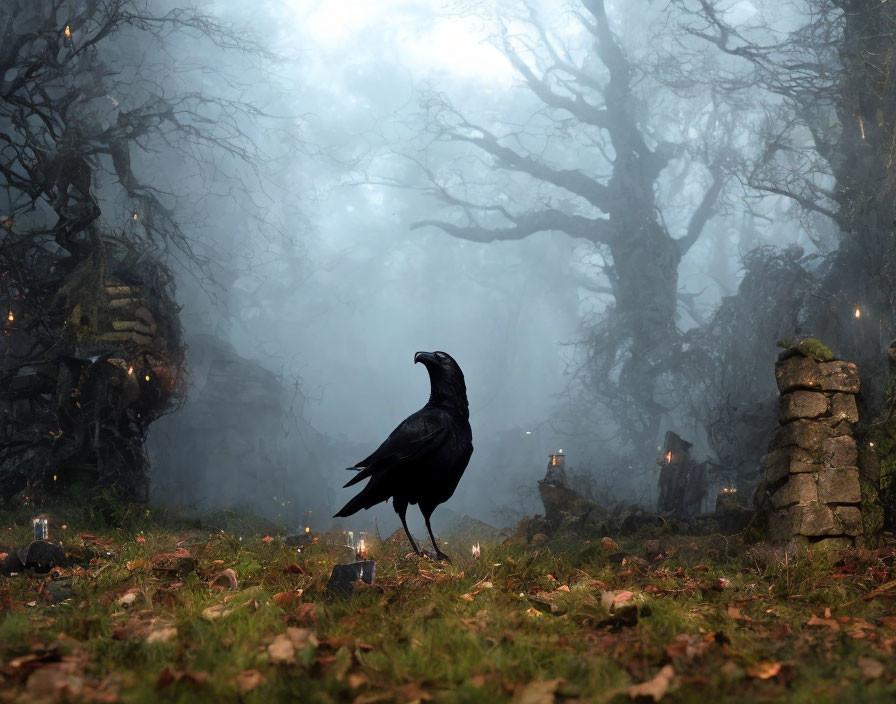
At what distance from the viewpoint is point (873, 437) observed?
5.99 m

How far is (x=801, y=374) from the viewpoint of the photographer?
5.85 meters

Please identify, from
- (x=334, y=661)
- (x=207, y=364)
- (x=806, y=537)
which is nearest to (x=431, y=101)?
(x=207, y=364)

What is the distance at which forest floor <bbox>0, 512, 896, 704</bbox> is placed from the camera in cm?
217

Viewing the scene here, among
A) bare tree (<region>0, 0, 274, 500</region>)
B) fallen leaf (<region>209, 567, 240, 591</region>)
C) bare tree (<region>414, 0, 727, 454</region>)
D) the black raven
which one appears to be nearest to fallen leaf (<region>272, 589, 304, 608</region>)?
fallen leaf (<region>209, 567, 240, 591</region>)

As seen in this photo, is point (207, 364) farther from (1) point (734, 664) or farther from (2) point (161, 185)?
(1) point (734, 664)

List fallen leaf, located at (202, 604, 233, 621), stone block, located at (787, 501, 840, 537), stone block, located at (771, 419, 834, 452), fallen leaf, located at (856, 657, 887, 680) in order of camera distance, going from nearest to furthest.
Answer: fallen leaf, located at (856, 657, 887, 680) → fallen leaf, located at (202, 604, 233, 621) → stone block, located at (787, 501, 840, 537) → stone block, located at (771, 419, 834, 452)

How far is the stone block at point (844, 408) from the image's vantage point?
5.85m

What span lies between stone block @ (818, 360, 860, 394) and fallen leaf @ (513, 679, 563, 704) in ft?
15.6

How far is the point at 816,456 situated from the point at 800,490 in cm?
35

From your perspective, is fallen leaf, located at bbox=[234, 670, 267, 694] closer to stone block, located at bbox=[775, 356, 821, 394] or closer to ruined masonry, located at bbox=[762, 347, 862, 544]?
ruined masonry, located at bbox=[762, 347, 862, 544]

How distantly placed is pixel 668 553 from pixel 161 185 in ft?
72.3

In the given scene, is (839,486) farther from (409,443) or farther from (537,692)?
(537,692)

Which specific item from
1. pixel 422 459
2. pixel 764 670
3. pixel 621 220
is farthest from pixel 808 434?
pixel 621 220

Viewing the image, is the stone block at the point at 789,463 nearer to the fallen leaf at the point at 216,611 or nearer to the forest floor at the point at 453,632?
the forest floor at the point at 453,632
